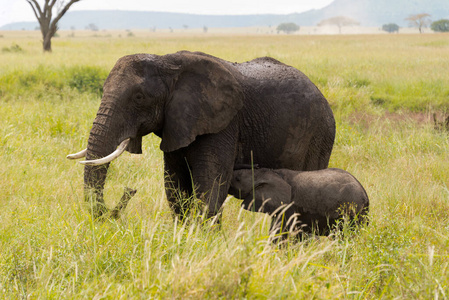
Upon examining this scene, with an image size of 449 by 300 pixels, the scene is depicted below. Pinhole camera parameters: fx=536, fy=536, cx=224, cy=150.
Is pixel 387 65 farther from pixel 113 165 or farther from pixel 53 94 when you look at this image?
pixel 113 165

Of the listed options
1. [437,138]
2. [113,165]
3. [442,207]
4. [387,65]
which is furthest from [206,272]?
[387,65]

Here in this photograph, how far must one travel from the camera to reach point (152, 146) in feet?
24.5

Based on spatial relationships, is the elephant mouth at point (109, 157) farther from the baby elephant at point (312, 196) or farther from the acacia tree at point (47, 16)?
the acacia tree at point (47, 16)

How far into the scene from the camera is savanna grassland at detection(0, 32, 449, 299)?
2906mm

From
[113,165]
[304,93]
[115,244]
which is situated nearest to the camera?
[115,244]

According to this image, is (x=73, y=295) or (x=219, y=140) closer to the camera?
(x=73, y=295)

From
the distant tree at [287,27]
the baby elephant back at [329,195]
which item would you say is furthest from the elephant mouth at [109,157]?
the distant tree at [287,27]

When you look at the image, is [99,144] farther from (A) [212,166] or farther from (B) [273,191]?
(B) [273,191]

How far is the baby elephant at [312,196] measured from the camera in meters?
4.14

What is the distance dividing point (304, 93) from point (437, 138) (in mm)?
4834

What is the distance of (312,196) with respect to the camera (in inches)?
165

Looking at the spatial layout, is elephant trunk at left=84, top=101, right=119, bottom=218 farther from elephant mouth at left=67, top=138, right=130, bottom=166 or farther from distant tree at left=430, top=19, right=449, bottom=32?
distant tree at left=430, top=19, right=449, bottom=32

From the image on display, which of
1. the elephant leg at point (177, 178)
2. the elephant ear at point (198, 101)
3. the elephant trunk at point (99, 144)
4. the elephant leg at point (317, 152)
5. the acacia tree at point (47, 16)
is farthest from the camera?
the acacia tree at point (47, 16)

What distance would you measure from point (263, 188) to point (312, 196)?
0.39 meters
